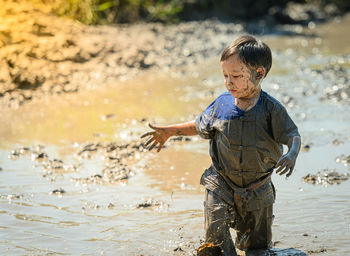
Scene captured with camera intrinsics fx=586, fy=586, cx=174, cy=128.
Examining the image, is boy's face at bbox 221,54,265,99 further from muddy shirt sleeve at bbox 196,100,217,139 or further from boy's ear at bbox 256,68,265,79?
muddy shirt sleeve at bbox 196,100,217,139

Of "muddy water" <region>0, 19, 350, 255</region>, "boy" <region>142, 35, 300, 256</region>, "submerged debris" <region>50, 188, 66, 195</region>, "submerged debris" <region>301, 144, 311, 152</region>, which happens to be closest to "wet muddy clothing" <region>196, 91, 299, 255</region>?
"boy" <region>142, 35, 300, 256</region>

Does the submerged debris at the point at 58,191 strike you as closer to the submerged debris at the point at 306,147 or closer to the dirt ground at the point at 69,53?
the submerged debris at the point at 306,147

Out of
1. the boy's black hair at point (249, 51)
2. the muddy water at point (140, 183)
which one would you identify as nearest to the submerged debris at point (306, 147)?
the muddy water at point (140, 183)

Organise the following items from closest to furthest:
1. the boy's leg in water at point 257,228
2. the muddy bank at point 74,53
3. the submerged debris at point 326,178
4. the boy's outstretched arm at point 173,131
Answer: the boy's leg in water at point 257,228, the boy's outstretched arm at point 173,131, the submerged debris at point 326,178, the muddy bank at point 74,53

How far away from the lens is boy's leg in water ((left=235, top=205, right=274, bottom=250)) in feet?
10.3

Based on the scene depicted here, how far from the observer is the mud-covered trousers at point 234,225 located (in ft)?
10.0

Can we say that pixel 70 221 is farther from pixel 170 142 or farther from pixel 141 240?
A: pixel 170 142

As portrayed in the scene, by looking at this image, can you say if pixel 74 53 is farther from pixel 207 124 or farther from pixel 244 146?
pixel 244 146

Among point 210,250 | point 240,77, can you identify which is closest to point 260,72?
point 240,77

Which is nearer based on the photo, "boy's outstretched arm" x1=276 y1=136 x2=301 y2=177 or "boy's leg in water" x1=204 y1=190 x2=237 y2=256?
"boy's outstretched arm" x1=276 y1=136 x2=301 y2=177


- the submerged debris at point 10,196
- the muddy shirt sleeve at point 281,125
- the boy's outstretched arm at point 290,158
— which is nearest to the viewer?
the boy's outstretched arm at point 290,158

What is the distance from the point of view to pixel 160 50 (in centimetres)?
871

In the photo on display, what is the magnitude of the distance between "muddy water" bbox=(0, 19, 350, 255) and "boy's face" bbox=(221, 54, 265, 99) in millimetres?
918

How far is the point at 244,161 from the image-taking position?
10.0ft
